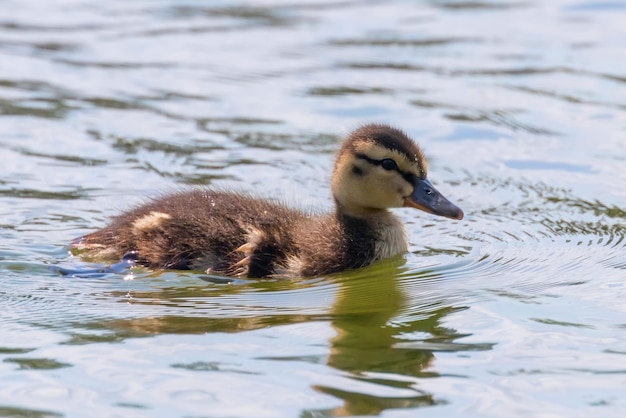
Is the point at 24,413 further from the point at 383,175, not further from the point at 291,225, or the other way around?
the point at 383,175

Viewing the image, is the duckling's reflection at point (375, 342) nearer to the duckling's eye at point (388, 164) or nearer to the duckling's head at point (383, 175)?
the duckling's head at point (383, 175)

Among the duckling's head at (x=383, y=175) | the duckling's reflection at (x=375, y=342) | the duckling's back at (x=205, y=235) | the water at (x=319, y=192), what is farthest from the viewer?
the duckling's head at (x=383, y=175)

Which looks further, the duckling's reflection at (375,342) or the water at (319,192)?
the water at (319,192)

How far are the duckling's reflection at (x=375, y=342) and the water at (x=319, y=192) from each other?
0.02 meters

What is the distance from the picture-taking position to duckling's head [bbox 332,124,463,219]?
676 centimetres

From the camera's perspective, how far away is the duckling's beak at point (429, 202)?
267 inches

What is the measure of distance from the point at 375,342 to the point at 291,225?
1.45 meters

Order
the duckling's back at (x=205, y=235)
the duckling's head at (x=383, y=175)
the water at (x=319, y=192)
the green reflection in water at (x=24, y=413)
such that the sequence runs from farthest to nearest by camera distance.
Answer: the duckling's head at (x=383, y=175), the duckling's back at (x=205, y=235), the water at (x=319, y=192), the green reflection in water at (x=24, y=413)

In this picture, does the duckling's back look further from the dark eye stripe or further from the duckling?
the dark eye stripe

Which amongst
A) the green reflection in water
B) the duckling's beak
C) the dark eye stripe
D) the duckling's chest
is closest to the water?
the green reflection in water

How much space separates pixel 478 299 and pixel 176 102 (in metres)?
4.54

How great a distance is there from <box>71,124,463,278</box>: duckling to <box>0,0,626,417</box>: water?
0.39 ft

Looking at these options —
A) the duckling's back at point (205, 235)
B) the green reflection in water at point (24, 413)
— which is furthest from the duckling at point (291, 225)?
the green reflection in water at point (24, 413)

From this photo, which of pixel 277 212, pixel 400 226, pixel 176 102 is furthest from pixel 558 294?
pixel 176 102
